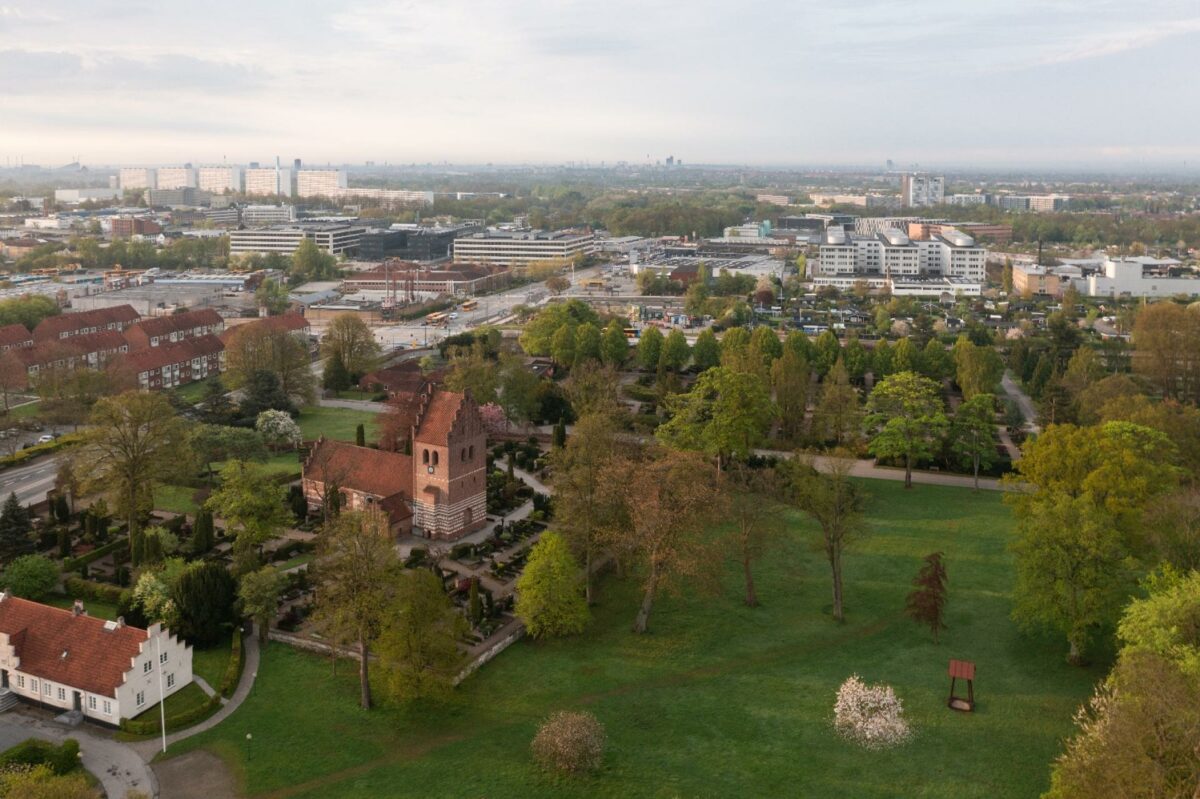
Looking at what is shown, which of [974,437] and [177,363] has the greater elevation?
[177,363]

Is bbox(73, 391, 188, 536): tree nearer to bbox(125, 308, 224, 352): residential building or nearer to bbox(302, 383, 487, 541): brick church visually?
bbox(302, 383, 487, 541): brick church

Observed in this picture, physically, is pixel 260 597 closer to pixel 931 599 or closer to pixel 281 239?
pixel 931 599

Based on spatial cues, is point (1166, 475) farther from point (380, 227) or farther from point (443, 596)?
point (380, 227)

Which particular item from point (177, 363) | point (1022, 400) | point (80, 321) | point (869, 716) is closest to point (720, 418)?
point (869, 716)

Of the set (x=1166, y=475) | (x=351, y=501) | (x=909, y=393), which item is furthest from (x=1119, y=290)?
(x=351, y=501)

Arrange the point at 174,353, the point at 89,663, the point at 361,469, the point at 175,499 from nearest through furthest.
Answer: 1. the point at 89,663
2. the point at 361,469
3. the point at 175,499
4. the point at 174,353
